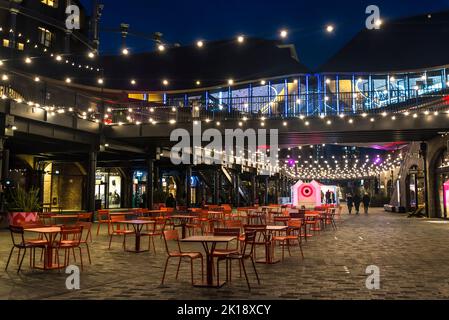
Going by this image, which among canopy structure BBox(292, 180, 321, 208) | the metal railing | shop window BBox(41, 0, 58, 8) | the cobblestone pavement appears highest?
shop window BBox(41, 0, 58, 8)

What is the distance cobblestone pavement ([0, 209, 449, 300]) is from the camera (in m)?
6.64

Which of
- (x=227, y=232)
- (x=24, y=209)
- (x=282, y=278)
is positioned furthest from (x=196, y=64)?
(x=282, y=278)

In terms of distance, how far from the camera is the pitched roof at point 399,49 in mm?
36656

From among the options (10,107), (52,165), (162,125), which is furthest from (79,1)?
(10,107)

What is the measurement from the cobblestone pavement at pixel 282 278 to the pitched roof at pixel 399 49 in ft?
93.5

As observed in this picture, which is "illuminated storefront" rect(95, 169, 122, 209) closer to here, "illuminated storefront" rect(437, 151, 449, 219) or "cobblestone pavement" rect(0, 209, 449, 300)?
"illuminated storefront" rect(437, 151, 449, 219)

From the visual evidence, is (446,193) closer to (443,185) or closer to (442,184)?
(443,185)

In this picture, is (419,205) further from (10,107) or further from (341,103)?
(10,107)

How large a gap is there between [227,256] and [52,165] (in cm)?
3127

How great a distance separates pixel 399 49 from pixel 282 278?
37154 mm

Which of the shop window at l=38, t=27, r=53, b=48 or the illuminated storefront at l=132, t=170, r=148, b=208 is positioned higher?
the shop window at l=38, t=27, r=53, b=48

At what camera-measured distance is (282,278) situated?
26.1 feet

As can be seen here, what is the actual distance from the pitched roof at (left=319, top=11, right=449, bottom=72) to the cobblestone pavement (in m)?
28.5

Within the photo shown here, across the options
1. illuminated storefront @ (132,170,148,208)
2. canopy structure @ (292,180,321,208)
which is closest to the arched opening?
canopy structure @ (292,180,321,208)
